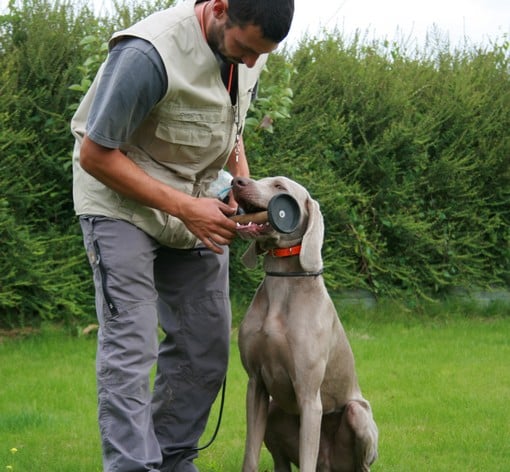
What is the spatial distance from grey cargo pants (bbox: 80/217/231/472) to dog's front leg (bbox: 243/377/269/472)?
0.28 m

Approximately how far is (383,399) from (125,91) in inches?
139

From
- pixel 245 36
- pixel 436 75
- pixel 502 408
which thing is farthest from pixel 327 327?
pixel 436 75

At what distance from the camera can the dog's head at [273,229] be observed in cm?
437

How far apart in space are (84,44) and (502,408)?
4.24 meters

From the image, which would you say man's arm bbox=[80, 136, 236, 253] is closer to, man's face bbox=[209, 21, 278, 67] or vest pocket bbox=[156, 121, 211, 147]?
vest pocket bbox=[156, 121, 211, 147]

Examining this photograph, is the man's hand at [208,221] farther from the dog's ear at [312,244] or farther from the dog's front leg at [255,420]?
the dog's front leg at [255,420]

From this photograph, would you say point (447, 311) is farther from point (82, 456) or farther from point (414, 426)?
point (82, 456)

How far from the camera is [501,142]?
32.6 ft

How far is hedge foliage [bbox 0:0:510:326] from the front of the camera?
25.5 ft

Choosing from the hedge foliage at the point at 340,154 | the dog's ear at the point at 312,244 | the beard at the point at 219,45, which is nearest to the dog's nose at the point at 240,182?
the dog's ear at the point at 312,244

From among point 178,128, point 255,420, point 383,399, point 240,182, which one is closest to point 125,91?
point 178,128

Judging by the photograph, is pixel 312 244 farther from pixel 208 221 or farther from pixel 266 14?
pixel 266 14

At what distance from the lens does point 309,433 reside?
4.43 meters

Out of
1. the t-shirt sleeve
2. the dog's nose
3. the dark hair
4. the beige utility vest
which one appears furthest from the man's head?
the dog's nose
